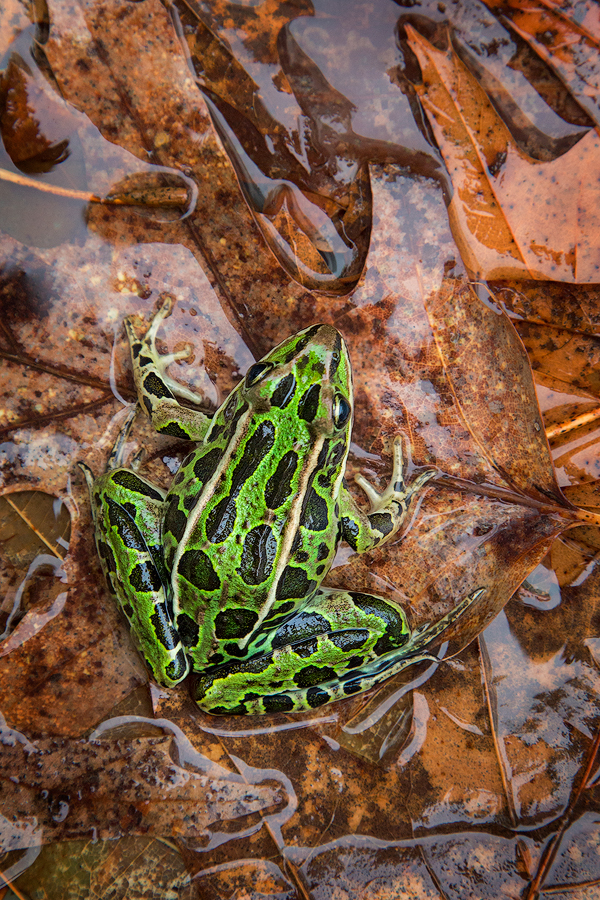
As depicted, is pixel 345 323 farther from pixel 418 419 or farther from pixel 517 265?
pixel 517 265

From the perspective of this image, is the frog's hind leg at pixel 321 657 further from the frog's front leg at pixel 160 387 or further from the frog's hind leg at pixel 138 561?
the frog's front leg at pixel 160 387

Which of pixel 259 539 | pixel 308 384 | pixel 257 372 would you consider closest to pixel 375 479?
pixel 308 384

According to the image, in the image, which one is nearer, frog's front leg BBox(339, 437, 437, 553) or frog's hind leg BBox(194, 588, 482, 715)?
frog's hind leg BBox(194, 588, 482, 715)

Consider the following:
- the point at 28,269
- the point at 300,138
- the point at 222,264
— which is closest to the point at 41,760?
the point at 28,269

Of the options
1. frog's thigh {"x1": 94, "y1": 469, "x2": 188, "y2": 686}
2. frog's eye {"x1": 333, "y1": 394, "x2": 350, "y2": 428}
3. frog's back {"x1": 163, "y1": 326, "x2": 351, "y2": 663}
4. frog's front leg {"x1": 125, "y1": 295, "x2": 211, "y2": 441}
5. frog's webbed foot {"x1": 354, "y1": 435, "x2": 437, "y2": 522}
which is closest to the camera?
frog's back {"x1": 163, "y1": 326, "x2": 351, "y2": 663}

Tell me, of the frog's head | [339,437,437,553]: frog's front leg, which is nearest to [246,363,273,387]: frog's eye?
the frog's head

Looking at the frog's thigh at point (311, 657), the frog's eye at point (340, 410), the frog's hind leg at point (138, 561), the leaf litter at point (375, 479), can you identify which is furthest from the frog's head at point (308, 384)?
the frog's thigh at point (311, 657)

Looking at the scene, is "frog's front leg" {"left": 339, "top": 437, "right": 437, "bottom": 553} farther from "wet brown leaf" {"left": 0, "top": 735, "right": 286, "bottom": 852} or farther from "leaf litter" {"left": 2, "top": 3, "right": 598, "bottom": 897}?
"wet brown leaf" {"left": 0, "top": 735, "right": 286, "bottom": 852}
